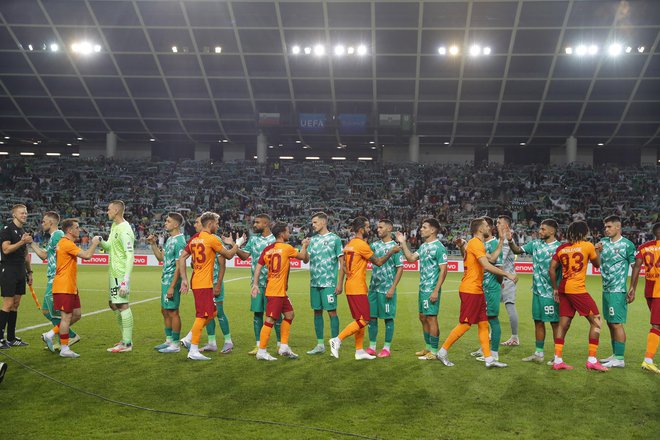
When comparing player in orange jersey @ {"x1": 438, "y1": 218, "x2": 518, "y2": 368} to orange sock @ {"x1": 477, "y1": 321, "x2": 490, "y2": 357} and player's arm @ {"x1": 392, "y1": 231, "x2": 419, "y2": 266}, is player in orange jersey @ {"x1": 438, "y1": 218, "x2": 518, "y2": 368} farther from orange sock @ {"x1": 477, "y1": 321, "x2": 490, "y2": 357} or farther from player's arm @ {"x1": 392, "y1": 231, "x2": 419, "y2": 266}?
player's arm @ {"x1": 392, "y1": 231, "x2": 419, "y2": 266}

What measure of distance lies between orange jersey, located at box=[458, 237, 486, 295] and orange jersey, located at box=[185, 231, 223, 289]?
148 inches

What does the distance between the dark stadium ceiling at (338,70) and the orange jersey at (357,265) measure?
29.3 meters

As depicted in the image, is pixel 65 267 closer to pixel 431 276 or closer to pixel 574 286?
pixel 431 276

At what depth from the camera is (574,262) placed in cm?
935

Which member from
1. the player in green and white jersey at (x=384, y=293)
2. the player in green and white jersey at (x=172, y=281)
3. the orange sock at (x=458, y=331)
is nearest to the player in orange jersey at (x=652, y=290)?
the orange sock at (x=458, y=331)

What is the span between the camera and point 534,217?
38.4 metres

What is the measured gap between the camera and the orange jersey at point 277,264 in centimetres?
998

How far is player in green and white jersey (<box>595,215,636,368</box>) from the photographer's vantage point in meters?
9.70

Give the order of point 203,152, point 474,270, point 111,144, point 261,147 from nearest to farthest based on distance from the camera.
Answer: point 474,270
point 261,147
point 111,144
point 203,152

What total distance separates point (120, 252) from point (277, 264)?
2.49m

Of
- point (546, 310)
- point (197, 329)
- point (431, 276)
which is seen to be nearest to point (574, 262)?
point (546, 310)

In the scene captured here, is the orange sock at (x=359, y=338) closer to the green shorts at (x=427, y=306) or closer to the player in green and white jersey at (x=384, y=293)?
the player in green and white jersey at (x=384, y=293)

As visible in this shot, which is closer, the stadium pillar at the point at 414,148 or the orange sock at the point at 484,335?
the orange sock at the point at 484,335

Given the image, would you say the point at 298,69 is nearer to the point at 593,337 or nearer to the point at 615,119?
the point at 615,119
